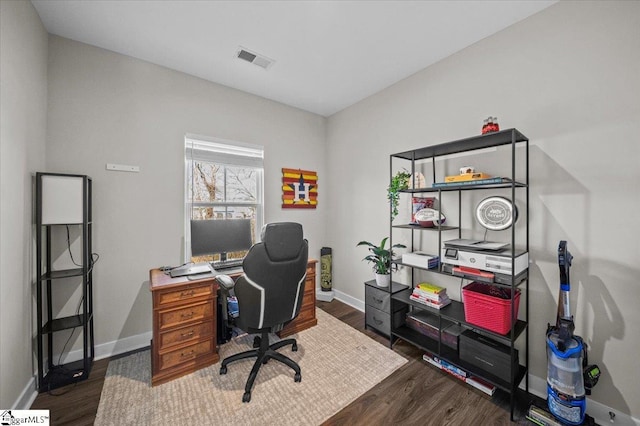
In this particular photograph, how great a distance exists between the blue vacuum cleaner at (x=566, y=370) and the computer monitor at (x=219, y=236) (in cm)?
264

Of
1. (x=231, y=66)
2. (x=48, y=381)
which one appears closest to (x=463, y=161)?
(x=231, y=66)

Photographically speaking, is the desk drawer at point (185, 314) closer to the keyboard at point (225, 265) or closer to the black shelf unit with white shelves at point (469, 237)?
the keyboard at point (225, 265)

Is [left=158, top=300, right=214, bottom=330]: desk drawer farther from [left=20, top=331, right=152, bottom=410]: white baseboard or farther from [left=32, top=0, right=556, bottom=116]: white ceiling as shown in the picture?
[left=32, top=0, right=556, bottom=116]: white ceiling

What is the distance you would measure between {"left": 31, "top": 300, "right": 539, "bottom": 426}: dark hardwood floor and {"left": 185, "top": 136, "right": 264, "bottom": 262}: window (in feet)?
4.28

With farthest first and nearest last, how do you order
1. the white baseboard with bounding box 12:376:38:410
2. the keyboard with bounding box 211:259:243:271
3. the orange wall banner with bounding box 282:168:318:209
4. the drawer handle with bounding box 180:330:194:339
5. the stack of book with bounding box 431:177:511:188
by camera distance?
1. the orange wall banner with bounding box 282:168:318:209
2. the keyboard with bounding box 211:259:243:271
3. the drawer handle with bounding box 180:330:194:339
4. the stack of book with bounding box 431:177:511:188
5. the white baseboard with bounding box 12:376:38:410

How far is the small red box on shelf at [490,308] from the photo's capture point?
1.70 meters

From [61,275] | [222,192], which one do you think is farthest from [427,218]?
[61,275]

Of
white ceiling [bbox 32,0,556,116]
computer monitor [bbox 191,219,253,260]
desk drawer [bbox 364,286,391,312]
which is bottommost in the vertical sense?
desk drawer [bbox 364,286,391,312]

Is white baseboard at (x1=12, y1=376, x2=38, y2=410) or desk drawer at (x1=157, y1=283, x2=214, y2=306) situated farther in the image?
desk drawer at (x1=157, y1=283, x2=214, y2=306)

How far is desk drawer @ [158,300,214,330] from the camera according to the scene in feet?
6.37

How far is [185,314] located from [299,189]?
215 centimetres

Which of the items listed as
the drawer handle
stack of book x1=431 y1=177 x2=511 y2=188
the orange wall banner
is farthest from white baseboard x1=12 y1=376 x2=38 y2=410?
stack of book x1=431 y1=177 x2=511 y2=188

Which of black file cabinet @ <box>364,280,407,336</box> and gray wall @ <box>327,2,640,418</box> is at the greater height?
gray wall @ <box>327,2,640,418</box>

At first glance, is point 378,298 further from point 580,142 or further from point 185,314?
point 580,142
